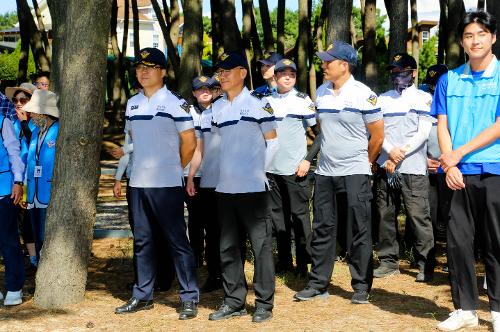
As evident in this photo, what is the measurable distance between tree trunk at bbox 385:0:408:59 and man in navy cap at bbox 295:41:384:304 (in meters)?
7.12

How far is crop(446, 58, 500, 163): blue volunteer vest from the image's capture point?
6.21 metres

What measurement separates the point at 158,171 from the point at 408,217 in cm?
311

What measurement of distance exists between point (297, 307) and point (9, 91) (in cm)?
482

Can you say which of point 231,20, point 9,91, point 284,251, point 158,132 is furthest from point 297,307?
point 231,20

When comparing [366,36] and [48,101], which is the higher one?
[366,36]

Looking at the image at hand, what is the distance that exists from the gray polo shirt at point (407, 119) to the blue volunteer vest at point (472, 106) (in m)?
2.22

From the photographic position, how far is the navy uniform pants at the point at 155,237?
718cm

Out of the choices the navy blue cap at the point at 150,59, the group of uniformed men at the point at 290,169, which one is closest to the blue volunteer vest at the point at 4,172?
the group of uniformed men at the point at 290,169

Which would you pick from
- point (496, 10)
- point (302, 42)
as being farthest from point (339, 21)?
point (302, 42)

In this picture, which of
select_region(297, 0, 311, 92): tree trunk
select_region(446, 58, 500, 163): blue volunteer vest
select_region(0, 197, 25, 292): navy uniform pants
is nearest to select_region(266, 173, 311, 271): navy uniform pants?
select_region(446, 58, 500, 163): blue volunteer vest

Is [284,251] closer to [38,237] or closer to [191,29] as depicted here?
[38,237]

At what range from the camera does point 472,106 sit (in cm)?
630

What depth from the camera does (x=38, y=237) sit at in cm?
860

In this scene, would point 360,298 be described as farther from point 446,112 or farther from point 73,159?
point 73,159
